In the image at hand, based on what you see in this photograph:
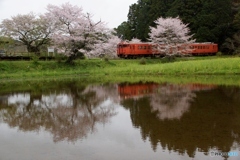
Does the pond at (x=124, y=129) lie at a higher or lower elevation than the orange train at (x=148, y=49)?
lower

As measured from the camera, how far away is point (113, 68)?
2433cm

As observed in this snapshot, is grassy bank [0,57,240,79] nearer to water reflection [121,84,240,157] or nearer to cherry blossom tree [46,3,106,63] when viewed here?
cherry blossom tree [46,3,106,63]

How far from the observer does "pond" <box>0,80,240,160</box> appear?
453cm

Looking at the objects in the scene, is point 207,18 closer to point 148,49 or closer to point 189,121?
point 148,49

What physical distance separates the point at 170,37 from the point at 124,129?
24.0 m

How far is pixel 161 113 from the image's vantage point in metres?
7.48

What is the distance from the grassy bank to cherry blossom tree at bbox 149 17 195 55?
493cm

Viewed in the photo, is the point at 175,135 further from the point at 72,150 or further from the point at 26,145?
the point at 26,145

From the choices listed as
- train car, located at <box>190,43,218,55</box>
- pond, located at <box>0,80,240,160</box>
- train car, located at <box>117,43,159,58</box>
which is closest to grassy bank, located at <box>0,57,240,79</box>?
train car, located at <box>117,43,159,58</box>

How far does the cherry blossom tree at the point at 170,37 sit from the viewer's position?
1117 inches

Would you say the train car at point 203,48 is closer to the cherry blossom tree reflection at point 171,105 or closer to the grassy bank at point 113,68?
the grassy bank at point 113,68

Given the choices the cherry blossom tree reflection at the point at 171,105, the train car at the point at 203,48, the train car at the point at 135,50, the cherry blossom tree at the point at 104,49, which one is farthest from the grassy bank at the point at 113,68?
the cherry blossom tree reflection at the point at 171,105

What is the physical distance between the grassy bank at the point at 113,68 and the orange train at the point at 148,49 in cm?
330

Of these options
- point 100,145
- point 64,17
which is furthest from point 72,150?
point 64,17
